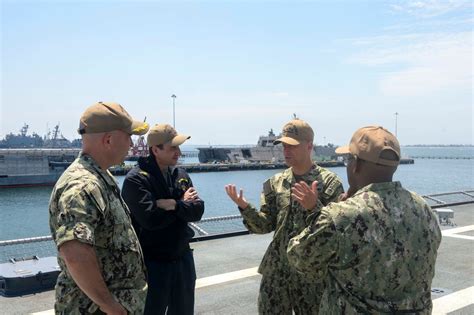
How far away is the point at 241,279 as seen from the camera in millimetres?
5863

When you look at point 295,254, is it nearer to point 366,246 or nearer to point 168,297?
point 366,246

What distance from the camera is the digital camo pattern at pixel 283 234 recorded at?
10.6ft

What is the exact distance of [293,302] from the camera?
3.26 meters

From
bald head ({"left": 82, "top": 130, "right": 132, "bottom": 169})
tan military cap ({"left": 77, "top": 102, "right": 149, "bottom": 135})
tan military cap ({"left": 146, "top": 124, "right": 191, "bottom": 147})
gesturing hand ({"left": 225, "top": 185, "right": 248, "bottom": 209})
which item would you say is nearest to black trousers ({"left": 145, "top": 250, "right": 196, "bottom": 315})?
gesturing hand ({"left": 225, "top": 185, "right": 248, "bottom": 209})

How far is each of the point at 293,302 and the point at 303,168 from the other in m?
1.01

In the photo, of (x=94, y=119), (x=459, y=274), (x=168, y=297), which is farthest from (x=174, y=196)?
(x=459, y=274)

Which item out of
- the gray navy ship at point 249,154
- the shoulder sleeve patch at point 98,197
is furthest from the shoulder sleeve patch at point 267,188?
the gray navy ship at point 249,154

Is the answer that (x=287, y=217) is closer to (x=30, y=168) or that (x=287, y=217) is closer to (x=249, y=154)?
(x=30, y=168)

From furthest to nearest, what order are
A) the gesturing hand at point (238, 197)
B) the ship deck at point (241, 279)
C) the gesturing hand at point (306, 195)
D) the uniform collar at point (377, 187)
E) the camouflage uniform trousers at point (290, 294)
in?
the ship deck at point (241, 279) < the gesturing hand at point (238, 197) < the camouflage uniform trousers at point (290, 294) < the gesturing hand at point (306, 195) < the uniform collar at point (377, 187)

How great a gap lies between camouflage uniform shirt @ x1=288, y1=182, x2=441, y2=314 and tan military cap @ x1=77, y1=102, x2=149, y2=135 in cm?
115

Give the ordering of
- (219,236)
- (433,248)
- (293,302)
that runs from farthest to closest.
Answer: (219,236)
(293,302)
(433,248)

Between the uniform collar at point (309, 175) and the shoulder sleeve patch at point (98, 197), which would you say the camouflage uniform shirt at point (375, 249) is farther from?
the uniform collar at point (309, 175)

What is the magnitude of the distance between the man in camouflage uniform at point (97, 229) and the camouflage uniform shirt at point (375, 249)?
0.92 m

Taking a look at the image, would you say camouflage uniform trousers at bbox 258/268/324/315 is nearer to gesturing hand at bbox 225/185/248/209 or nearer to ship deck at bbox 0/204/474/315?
gesturing hand at bbox 225/185/248/209
